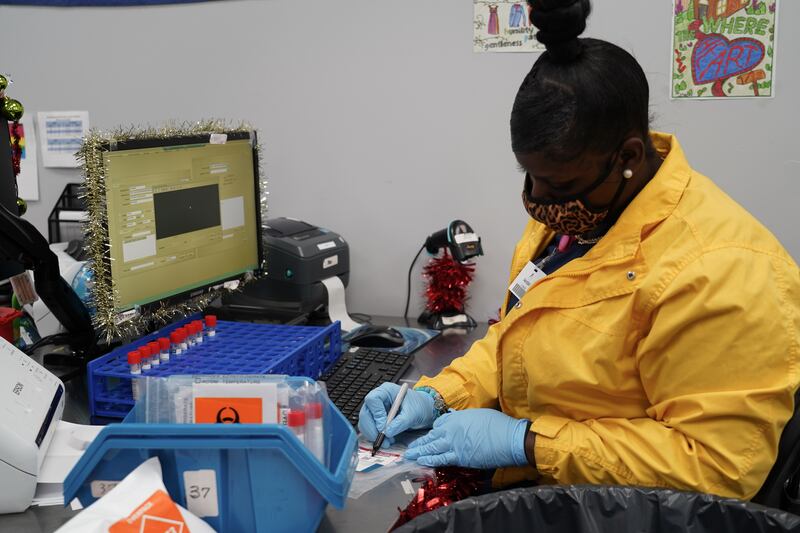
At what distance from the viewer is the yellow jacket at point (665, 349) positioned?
972 mm

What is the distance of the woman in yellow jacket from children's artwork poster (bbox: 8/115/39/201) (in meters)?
1.86

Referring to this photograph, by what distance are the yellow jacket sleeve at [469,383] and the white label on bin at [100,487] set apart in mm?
678

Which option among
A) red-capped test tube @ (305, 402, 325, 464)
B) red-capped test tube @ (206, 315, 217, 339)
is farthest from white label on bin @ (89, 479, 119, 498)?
red-capped test tube @ (206, 315, 217, 339)

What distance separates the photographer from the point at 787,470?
105 centimetres

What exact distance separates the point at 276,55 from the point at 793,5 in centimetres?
142

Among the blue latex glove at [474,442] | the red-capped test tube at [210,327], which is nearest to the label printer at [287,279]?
the red-capped test tube at [210,327]

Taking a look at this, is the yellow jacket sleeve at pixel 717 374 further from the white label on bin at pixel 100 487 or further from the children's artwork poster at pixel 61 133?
the children's artwork poster at pixel 61 133

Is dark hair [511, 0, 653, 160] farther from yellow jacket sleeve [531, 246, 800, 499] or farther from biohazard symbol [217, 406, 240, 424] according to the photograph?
biohazard symbol [217, 406, 240, 424]

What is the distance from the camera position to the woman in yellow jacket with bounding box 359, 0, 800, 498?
3.20 ft

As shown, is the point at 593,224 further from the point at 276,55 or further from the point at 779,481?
the point at 276,55

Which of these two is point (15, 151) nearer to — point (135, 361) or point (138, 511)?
point (135, 361)

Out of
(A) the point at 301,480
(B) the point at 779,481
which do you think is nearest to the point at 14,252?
(A) the point at 301,480

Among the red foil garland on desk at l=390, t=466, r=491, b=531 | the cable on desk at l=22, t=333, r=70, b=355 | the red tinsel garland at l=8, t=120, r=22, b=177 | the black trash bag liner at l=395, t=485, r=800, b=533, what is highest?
the red tinsel garland at l=8, t=120, r=22, b=177

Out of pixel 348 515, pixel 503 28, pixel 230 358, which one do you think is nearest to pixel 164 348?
pixel 230 358
